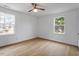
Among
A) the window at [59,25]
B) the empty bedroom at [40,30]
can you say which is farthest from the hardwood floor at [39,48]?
the window at [59,25]

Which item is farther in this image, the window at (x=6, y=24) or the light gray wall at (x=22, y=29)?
the light gray wall at (x=22, y=29)

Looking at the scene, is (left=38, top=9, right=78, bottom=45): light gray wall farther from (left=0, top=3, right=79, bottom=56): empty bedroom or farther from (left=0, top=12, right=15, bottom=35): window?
(left=0, top=12, right=15, bottom=35): window

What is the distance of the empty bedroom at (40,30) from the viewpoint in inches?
42.4

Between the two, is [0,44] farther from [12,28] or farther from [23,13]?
[23,13]

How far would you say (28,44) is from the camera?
4.28 feet

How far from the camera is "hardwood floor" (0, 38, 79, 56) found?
3.61 feet

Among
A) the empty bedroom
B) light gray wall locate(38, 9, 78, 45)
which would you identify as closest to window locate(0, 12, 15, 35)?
the empty bedroom

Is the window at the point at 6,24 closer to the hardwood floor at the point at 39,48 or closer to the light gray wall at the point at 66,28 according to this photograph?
the hardwood floor at the point at 39,48

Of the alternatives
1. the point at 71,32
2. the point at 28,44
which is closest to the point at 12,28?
the point at 28,44

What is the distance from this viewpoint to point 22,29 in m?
1.32

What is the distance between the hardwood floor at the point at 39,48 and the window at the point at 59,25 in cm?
19

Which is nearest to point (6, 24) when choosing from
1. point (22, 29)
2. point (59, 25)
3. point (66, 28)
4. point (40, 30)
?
point (22, 29)

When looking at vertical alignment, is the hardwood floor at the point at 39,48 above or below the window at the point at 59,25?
below

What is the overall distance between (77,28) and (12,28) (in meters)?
0.94
